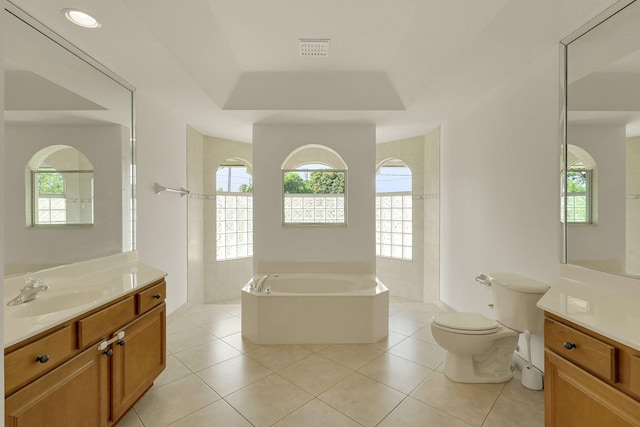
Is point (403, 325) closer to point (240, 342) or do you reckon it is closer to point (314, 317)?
point (314, 317)

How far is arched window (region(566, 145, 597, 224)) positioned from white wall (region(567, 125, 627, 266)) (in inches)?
0.9

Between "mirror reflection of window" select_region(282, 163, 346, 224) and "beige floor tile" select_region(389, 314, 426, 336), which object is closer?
"beige floor tile" select_region(389, 314, 426, 336)

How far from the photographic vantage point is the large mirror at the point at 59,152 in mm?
1571

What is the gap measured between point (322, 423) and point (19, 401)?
4.59ft

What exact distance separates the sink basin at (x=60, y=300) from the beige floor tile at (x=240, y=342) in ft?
4.43

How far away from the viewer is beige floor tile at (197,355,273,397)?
2.08m

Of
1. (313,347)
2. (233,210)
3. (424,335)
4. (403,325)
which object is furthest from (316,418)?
(233,210)

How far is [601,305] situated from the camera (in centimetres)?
141

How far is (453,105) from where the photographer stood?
2.98 metres

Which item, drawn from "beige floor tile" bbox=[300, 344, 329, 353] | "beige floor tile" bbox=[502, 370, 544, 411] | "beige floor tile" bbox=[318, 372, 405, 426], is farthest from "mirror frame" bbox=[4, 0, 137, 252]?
"beige floor tile" bbox=[502, 370, 544, 411]

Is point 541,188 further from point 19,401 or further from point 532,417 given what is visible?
point 19,401

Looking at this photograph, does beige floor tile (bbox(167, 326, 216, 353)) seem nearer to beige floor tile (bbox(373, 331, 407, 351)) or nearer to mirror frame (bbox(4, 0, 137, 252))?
mirror frame (bbox(4, 0, 137, 252))

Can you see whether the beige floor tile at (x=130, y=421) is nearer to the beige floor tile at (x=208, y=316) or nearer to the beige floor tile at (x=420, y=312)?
the beige floor tile at (x=208, y=316)

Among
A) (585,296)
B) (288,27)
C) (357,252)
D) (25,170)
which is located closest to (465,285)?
(357,252)
